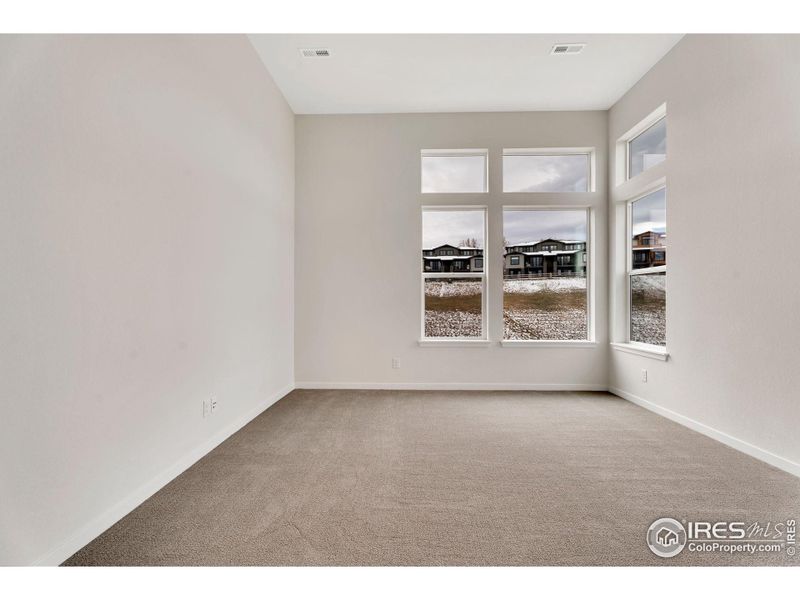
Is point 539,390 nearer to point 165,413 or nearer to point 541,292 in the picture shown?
point 541,292

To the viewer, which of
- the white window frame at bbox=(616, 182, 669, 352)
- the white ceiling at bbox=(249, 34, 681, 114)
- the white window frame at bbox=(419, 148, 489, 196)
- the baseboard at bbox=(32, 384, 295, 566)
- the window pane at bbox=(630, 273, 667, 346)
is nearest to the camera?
the baseboard at bbox=(32, 384, 295, 566)

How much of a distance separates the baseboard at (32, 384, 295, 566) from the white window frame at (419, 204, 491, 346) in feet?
7.67

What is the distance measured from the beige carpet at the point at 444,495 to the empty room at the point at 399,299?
0.06ft

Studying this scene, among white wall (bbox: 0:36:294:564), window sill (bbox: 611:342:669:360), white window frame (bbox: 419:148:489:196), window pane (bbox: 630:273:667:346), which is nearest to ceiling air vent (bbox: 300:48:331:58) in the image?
white wall (bbox: 0:36:294:564)

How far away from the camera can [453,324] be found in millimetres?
4555

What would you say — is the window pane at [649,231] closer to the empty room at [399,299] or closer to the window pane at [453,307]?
the empty room at [399,299]

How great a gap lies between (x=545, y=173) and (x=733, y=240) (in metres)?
2.27

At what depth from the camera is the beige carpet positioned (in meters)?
1.53

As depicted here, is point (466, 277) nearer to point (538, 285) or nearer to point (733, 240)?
point (538, 285)

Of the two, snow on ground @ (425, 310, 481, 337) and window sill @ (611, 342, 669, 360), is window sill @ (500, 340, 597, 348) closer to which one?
window sill @ (611, 342, 669, 360)

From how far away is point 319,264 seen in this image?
4488mm

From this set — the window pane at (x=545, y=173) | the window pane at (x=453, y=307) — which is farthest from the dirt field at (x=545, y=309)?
the window pane at (x=545, y=173)

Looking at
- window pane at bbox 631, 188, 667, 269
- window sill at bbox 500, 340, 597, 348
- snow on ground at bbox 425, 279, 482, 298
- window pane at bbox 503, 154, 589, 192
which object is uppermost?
window pane at bbox 503, 154, 589, 192

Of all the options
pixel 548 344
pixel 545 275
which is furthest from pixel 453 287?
pixel 548 344
